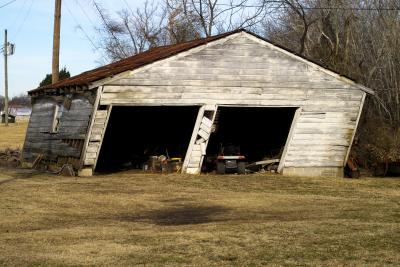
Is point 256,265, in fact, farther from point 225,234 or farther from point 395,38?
point 395,38

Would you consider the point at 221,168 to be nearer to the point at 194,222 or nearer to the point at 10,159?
the point at 10,159

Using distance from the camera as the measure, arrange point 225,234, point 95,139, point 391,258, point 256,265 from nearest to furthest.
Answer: point 256,265, point 391,258, point 225,234, point 95,139

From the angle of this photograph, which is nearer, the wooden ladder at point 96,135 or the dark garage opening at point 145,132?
the wooden ladder at point 96,135

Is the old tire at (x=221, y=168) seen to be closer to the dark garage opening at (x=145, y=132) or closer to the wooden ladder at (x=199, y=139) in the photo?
the wooden ladder at (x=199, y=139)

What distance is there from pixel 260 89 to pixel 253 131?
555 cm

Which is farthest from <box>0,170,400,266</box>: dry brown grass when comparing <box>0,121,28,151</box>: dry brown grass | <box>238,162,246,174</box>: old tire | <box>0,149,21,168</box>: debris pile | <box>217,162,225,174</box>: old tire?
<box>0,121,28,151</box>: dry brown grass

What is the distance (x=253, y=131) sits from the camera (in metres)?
26.9

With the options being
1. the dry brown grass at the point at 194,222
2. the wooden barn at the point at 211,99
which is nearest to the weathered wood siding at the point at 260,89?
the wooden barn at the point at 211,99

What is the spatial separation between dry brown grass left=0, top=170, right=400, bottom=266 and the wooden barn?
2.19 metres

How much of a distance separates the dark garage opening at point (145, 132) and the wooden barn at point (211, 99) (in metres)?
0.70

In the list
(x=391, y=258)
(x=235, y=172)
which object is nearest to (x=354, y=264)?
(x=391, y=258)

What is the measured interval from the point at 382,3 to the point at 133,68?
18.3m

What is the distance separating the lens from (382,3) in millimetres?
33156

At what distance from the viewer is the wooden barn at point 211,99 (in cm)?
1984
